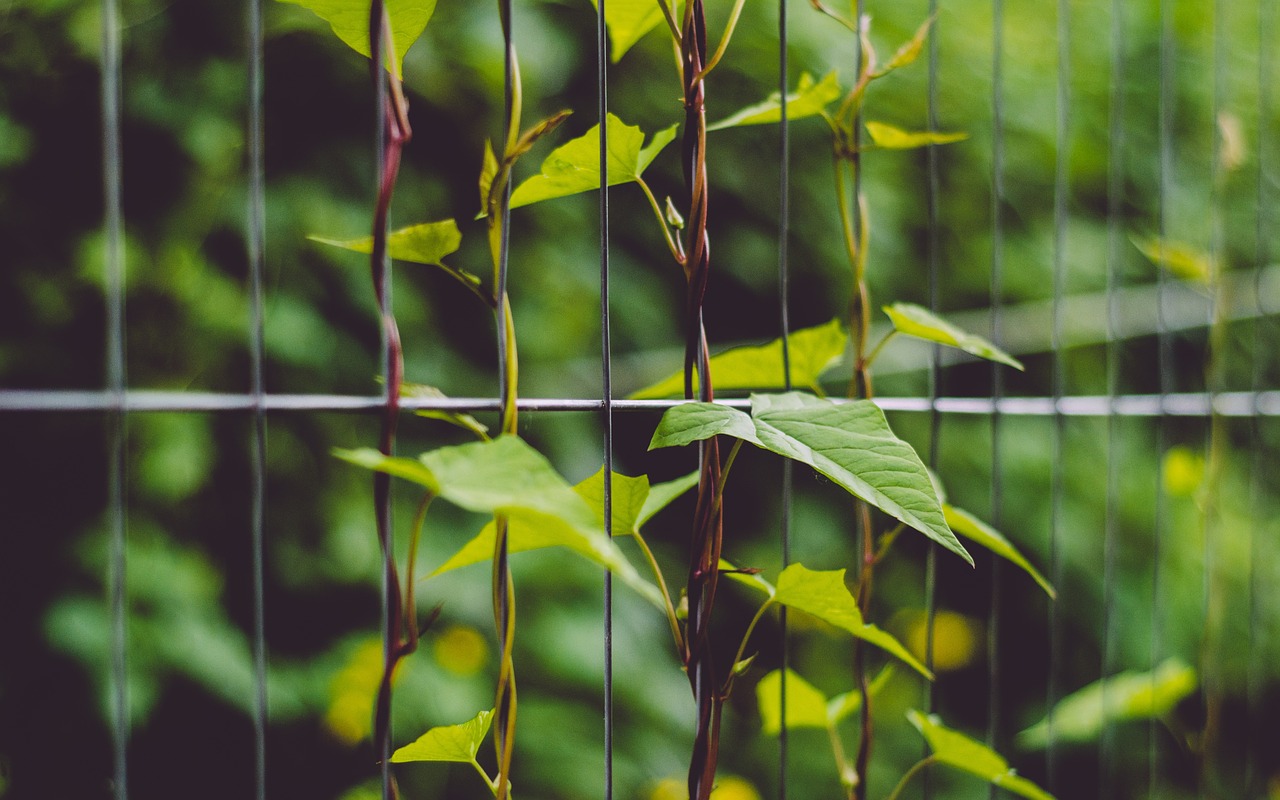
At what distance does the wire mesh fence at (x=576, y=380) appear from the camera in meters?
0.66

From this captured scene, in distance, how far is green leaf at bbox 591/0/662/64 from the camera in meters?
0.38

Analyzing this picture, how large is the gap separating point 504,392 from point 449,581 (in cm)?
54

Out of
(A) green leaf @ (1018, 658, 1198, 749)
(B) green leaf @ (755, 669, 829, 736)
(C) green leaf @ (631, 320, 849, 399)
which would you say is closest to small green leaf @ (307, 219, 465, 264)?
(C) green leaf @ (631, 320, 849, 399)

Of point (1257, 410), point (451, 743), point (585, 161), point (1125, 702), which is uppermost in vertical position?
point (585, 161)

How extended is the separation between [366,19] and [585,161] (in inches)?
3.6

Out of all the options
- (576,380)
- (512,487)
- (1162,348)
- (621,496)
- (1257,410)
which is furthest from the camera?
(576,380)

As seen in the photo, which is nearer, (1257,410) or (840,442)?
(840,442)

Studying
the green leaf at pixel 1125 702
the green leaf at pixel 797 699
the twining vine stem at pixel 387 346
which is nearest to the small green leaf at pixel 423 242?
the twining vine stem at pixel 387 346

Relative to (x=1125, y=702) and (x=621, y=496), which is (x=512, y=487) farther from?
(x=1125, y=702)

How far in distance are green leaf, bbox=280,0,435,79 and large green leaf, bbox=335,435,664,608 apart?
0.40 ft

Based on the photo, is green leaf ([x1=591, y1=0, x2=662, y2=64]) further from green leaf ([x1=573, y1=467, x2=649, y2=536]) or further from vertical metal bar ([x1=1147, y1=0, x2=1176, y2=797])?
vertical metal bar ([x1=1147, y1=0, x2=1176, y2=797])

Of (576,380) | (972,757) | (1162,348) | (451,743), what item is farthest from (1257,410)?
(451,743)

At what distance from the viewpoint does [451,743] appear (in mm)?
308

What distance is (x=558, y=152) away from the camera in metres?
0.31
